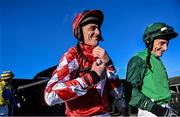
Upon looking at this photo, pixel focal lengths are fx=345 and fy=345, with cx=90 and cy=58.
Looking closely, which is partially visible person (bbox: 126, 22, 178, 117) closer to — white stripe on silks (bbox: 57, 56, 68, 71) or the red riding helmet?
the red riding helmet

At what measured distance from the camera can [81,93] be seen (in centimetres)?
265

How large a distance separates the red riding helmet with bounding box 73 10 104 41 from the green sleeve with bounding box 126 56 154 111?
2.66 feet

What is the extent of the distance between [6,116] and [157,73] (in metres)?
7.97

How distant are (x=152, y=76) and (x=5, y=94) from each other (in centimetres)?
824

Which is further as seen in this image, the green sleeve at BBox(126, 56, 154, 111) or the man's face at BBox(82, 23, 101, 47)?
the green sleeve at BBox(126, 56, 154, 111)

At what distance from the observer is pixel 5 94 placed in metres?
11.1

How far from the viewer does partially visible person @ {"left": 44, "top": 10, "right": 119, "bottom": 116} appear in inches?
103

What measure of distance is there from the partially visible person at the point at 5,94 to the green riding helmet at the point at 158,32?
313 inches

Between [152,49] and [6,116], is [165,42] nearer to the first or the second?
[152,49]

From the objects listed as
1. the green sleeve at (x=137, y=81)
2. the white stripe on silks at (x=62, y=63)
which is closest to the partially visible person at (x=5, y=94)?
the green sleeve at (x=137, y=81)

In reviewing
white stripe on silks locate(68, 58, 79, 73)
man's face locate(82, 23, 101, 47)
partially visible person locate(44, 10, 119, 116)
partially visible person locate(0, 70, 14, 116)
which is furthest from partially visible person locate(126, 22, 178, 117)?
partially visible person locate(0, 70, 14, 116)

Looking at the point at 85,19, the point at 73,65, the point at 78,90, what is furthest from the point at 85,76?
the point at 85,19

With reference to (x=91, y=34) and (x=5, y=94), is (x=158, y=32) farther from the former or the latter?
(x=5, y=94)

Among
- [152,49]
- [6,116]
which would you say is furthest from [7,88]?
[152,49]
